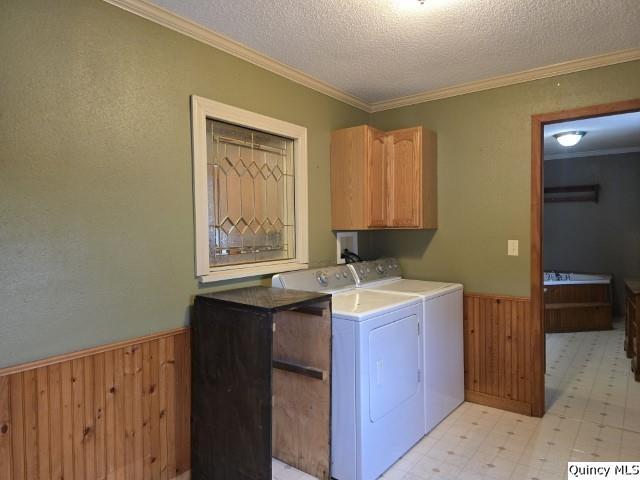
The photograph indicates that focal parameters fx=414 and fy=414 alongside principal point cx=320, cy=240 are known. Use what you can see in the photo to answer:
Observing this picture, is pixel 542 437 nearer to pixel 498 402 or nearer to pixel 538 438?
pixel 538 438

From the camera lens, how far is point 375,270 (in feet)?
10.1

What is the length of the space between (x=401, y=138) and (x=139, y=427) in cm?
243

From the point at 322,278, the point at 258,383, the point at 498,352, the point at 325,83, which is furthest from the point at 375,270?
the point at 258,383

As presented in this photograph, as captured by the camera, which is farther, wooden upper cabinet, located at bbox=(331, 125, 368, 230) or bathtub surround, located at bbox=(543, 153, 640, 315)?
bathtub surround, located at bbox=(543, 153, 640, 315)

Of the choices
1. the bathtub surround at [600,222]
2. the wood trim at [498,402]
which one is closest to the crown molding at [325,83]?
the wood trim at [498,402]

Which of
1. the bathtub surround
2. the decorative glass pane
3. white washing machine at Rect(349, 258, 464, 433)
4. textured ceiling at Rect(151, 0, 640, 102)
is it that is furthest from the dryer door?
the bathtub surround

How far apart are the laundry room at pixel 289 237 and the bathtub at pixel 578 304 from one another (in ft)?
5.67

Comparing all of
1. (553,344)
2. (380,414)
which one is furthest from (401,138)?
(553,344)

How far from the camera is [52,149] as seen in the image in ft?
5.32

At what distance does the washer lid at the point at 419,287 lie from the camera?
8.84ft

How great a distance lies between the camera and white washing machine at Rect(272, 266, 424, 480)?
2047 mm

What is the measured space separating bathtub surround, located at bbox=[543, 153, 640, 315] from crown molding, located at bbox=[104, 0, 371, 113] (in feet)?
14.3

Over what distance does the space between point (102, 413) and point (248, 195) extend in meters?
1.36

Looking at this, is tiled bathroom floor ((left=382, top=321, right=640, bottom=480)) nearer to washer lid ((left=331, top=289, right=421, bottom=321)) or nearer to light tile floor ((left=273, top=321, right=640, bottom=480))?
light tile floor ((left=273, top=321, right=640, bottom=480))
